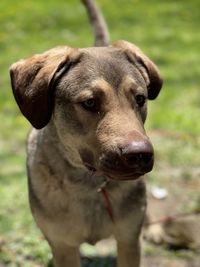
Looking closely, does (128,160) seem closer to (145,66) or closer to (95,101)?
(95,101)

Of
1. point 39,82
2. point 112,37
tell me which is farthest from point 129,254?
point 112,37

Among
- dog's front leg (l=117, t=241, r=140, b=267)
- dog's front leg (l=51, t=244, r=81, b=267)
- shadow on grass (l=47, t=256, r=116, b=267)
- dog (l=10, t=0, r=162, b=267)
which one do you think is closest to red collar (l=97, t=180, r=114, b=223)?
dog (l=10, t=0, r=162, b=267)

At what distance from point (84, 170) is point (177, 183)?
2.05 metres

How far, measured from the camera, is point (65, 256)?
4.04 m

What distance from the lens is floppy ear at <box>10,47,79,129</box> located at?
347 cm

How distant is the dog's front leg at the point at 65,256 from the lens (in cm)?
400

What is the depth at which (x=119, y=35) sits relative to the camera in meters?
11.2

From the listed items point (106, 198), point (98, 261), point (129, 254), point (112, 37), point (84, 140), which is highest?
point (84, 140)

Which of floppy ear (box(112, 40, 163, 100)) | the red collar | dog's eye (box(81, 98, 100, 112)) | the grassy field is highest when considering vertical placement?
dog's eye (box(81, 98, 100, 112))

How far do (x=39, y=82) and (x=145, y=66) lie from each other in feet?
2.27

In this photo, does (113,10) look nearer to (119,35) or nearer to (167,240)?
(119,35)

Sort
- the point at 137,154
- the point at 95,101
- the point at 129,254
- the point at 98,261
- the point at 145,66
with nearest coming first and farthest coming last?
the point at 137,154 → the point at 95,101 → the point at 145,66 → the point at 129,254 → the point at 98,261

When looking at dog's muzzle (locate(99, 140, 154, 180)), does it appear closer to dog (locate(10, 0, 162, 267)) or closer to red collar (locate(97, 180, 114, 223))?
dog (locate(10, 0, 162, 267))

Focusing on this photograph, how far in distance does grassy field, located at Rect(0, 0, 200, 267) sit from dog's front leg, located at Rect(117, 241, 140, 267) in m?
0.84
